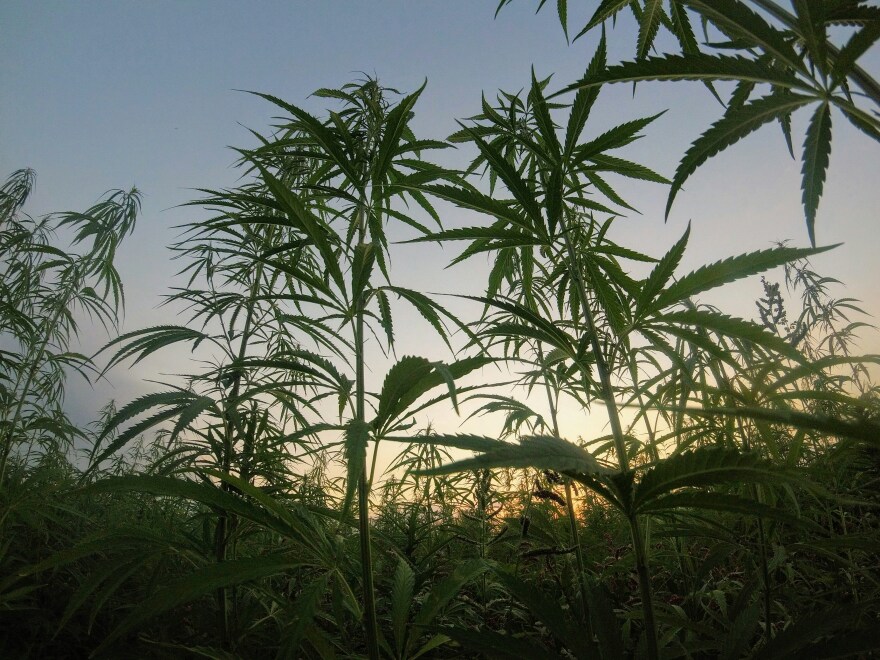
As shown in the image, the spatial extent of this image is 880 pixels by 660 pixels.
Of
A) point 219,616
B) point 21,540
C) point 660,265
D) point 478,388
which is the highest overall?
point 660,265

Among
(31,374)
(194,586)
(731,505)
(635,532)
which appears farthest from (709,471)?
(31,374)

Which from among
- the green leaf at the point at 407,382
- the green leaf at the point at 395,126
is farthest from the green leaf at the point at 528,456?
the green leaf at the point at 395,126

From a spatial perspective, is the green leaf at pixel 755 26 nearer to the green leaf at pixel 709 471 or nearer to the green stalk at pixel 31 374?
the green leaf at pixel 709 471

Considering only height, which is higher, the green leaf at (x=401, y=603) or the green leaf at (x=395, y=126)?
the green leaf at (x=395, y=126)

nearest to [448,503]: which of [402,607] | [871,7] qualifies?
[402,607]

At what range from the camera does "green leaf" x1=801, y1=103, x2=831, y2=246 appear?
56 cm

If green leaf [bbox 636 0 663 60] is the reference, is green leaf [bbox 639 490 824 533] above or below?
below

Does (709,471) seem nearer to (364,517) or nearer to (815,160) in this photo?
(815,160)

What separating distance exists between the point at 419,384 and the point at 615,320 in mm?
381

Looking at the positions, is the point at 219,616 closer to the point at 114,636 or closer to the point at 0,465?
the point at 114,636

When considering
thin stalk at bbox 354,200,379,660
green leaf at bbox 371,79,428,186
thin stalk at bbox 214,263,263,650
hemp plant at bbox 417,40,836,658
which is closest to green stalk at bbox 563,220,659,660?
hemp plant at bbox 417,40,836,658

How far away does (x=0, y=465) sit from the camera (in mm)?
2141

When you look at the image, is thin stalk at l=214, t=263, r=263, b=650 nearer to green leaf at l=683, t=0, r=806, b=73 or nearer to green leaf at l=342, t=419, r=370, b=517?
green leaf at l=342, t=419, r=370, b=517

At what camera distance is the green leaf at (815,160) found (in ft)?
1.85
